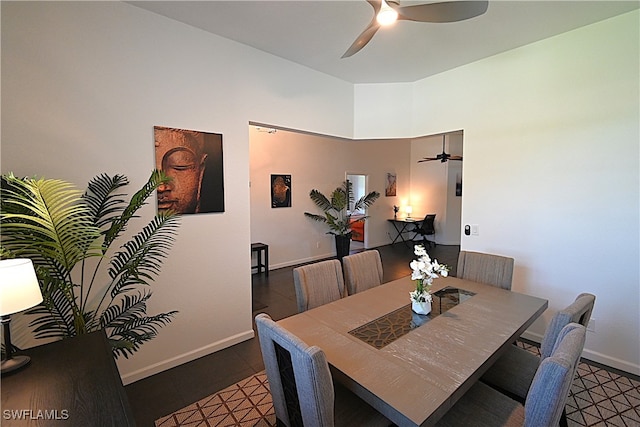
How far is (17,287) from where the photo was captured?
1.26 m

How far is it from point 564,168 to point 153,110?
3.69 meters

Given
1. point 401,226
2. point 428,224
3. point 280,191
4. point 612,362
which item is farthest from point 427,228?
point 612,362

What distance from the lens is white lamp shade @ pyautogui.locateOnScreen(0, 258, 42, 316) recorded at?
1.22 metres

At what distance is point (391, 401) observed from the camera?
46.1 inches

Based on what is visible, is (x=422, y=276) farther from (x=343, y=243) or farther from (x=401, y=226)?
(x=401, y=226)

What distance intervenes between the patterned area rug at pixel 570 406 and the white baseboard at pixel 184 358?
22.3 inches

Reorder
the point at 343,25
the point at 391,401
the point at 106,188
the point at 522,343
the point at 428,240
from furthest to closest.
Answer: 1. the point at 428,240
2. the point at 522,343
3. the point at 343,25
4. the point at 106,188
5. the point at 391,401

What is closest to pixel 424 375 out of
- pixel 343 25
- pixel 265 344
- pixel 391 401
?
pixel 391 401

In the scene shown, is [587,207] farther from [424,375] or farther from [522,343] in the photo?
[424,375]

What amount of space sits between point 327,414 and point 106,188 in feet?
6.97

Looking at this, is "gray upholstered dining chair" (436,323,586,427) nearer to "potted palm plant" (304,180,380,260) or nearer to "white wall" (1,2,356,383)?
"white wall" (1,2,356,383)

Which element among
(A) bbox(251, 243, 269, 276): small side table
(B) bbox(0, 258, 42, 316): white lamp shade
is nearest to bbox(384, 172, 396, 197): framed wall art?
(A) bbox(251, 243, 269, 276): small side table

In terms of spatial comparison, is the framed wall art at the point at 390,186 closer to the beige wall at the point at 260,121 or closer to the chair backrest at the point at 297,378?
the beige wall at the point at 260,121

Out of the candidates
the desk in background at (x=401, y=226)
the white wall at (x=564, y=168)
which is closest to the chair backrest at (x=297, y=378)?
the white wall at (x=564, y=168)
